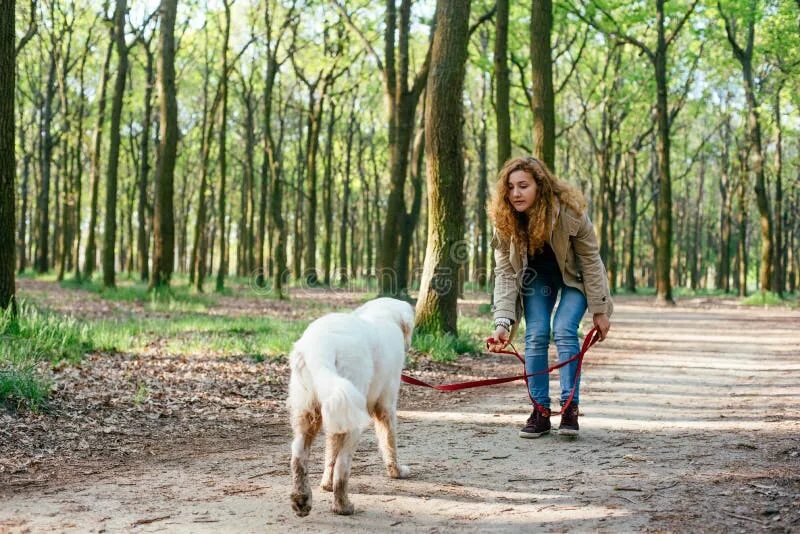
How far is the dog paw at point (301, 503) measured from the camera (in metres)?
3.58

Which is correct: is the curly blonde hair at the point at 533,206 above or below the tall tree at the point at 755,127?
below

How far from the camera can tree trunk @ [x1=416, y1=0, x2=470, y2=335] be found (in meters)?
10.6

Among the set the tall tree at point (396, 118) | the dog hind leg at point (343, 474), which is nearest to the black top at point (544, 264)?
the dog hind leg at point (343, 474)

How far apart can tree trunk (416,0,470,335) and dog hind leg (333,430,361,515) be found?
22.8 ft

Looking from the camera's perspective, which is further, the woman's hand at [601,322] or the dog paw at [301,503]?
the woman's hand at [601,322]

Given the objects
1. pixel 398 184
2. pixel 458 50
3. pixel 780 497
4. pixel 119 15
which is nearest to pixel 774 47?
pixel 398 184

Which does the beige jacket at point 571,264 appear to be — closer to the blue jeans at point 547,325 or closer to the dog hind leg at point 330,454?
the blue jeans at point 547,325

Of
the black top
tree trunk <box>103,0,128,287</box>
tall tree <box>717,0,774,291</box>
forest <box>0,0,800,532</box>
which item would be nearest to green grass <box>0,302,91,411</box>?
forest <box>0,0,800,532</box>

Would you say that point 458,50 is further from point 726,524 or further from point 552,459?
point 726,524

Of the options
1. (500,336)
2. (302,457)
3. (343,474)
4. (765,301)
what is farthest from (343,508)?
(765,301)

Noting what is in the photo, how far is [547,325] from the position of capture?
5699 mm

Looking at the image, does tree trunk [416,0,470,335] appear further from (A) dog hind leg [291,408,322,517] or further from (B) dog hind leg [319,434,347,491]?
(A) dog hind leg [291,408,322,517]

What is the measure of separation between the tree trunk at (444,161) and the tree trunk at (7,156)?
578cm

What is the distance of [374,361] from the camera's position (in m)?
4.16
